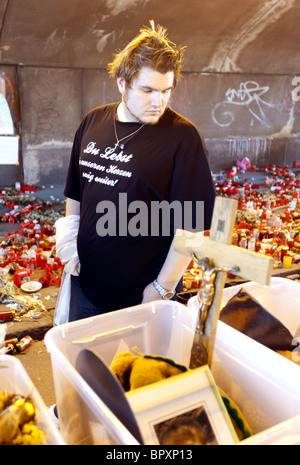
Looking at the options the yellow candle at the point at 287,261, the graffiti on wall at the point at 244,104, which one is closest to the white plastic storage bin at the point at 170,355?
the yellow candle at the point at 287,261

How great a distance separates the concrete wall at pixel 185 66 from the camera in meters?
6.16

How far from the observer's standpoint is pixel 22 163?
7062mm

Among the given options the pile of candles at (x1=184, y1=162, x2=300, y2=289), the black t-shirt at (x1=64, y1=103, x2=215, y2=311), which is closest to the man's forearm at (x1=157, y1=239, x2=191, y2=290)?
the black t-shirt at (x1=64, y1=103, x2=215, y2=311)

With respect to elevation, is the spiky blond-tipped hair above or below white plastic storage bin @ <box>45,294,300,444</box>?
above

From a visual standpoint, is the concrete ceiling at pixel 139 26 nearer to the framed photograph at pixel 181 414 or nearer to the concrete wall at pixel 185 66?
the concrete wall at pixel 185 66

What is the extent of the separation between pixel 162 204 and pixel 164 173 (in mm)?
132

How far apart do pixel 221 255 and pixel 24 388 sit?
0.61 meters

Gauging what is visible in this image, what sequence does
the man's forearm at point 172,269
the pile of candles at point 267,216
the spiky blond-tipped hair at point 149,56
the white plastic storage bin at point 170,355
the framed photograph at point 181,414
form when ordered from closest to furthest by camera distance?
the framed photograph at point 181,414 → the white plastic storage bin at point 170,355 → the spiky blond-tipped hair at point 149,56 → the man's forearm at point 172,269 → the pile of candles at point 267,216

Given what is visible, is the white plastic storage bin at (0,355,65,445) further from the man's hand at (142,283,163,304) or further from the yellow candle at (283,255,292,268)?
the yellow candle at (283,255,292,268)

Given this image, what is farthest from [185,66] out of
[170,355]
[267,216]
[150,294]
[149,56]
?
[170,355]

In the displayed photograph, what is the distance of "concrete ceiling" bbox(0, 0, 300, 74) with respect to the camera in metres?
5.84

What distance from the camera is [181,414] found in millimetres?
969

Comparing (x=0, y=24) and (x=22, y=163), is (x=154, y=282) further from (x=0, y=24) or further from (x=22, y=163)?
(x=22, y=163)

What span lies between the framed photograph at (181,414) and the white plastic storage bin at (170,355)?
2.8 inches
